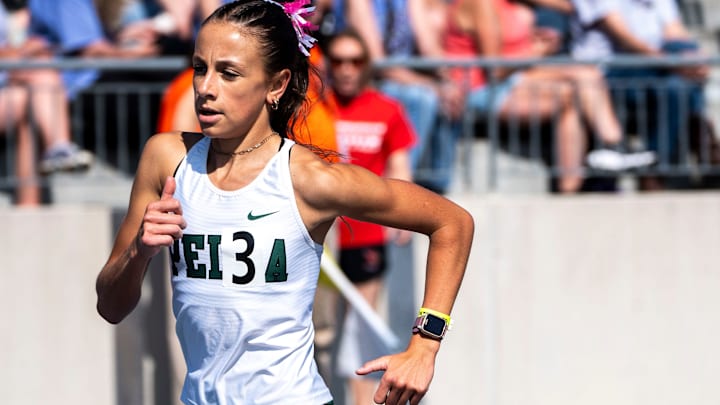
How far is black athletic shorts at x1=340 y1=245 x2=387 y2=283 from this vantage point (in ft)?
21.2

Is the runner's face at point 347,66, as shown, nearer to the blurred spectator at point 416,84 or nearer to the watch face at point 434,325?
the blurred spectator at point 416,84

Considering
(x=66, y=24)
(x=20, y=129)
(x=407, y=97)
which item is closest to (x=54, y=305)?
(x=20, y=129)

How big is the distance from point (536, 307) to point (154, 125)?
2.44 m

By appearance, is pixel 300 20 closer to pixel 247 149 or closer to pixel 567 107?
pixel 247 149

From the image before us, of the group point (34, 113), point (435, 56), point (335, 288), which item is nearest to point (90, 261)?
point (34, 113)

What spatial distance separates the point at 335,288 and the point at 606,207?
1.76m

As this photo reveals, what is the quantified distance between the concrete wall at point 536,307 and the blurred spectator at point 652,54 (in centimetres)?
40

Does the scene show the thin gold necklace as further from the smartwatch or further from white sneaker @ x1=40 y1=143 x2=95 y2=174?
white sneaker @ x1=40 y1=143 x2=95 y2=174

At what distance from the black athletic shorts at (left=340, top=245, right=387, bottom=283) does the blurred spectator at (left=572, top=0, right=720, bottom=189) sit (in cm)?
178

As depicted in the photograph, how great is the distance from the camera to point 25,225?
6.54 meters

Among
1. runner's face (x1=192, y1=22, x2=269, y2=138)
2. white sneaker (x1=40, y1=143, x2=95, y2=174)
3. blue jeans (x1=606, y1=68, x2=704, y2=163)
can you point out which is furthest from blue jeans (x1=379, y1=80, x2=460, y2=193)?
runner's face (x1=192, y1=22, x2=269, y2=138)

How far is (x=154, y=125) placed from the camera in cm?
682

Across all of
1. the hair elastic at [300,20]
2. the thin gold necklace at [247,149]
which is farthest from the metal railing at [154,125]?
the thin gold necklace at [247,149]

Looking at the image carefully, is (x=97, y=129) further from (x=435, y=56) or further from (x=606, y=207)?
(x=606, y=207)
